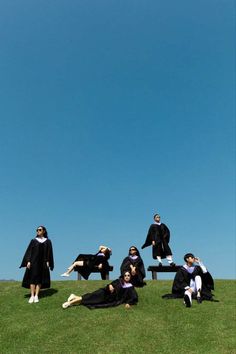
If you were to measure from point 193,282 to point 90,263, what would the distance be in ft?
16.8

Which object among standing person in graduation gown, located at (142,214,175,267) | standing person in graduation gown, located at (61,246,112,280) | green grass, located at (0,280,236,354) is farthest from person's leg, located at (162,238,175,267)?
green grass, located at (0,280,236,354)

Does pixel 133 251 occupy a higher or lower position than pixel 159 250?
lower

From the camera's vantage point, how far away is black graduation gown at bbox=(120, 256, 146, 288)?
50.2 ft

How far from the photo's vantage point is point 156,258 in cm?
1839

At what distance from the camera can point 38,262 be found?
14.0m

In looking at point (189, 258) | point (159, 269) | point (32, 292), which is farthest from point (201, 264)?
point (32, 292)

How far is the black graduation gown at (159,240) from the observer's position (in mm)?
18406

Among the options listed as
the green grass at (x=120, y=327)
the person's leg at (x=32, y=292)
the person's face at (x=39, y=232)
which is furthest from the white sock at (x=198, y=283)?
the person's face at (x=39, y=232)

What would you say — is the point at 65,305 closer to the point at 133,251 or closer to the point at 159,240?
the point at 133,251

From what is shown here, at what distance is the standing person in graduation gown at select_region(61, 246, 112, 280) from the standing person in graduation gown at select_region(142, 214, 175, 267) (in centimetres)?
221

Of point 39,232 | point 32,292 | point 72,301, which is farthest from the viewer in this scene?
point 39,232

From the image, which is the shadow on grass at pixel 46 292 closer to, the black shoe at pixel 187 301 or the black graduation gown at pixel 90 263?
the black graduation gown at pixel 90 263

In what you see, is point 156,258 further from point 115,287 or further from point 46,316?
point 46,316

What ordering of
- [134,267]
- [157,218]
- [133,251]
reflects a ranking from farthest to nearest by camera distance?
[157,218], [133,251], [134,267]
